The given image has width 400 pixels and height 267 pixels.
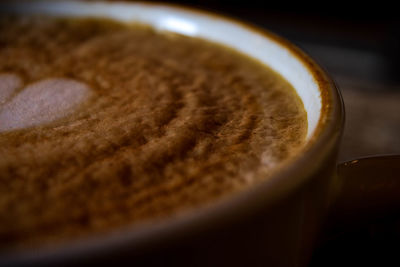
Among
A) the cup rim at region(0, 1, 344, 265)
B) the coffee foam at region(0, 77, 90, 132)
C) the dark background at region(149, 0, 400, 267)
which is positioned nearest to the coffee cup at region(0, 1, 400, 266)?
the cup rim at region(0, 1, 344, 265)

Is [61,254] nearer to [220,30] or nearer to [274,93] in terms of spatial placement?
[274,93]

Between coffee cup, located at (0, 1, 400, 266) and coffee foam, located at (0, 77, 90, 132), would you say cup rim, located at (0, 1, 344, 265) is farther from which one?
coffee foam, located at (0, 77, 90, 132)

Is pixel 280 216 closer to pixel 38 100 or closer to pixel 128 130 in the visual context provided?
pixel 128 130

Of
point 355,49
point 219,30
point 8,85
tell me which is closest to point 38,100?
point 8,85

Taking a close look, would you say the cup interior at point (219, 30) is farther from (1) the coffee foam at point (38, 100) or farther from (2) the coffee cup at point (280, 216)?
(1) the coffee foam at point (38, 100)

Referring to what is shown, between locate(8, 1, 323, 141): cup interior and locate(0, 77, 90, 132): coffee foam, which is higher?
locate(8, 1, 323, 141): cup interior

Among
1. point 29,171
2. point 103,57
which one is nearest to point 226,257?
point 29,171

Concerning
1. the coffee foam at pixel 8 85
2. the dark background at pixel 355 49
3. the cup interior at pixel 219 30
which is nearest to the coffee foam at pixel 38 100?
the coffee foam at pixel 8 85
